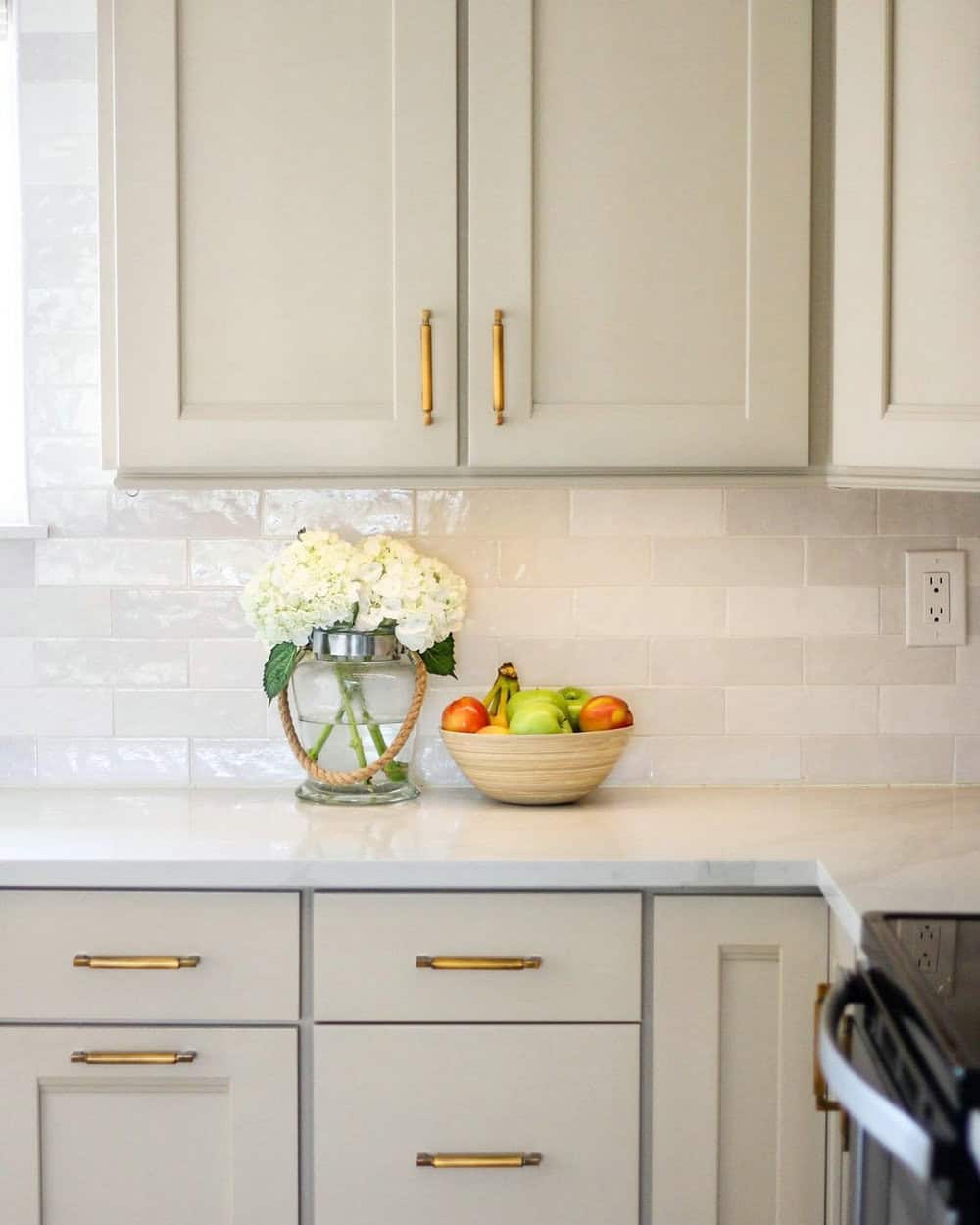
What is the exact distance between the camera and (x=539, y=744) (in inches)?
83.7

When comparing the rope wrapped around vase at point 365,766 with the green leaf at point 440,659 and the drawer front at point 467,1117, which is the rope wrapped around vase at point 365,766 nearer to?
the green leaf at point 440,659

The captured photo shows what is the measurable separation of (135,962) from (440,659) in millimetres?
663

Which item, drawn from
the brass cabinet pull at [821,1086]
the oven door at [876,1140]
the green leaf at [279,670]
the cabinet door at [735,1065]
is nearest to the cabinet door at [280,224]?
the green leaf at [279,670]

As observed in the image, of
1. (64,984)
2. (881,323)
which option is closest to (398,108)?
(881,323)

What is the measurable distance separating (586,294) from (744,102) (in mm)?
332

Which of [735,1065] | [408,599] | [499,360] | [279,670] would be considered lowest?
[735,1065]

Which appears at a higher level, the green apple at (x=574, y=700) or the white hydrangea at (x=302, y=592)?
the white hydrangea at (x=302, y=592)

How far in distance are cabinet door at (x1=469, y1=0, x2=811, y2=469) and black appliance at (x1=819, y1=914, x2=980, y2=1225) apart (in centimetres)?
78

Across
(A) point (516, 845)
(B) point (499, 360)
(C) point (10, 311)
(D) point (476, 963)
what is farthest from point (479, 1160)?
(C) point (10, 311)

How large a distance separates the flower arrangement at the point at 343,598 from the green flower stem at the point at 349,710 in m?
0.07

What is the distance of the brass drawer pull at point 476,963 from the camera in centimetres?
183

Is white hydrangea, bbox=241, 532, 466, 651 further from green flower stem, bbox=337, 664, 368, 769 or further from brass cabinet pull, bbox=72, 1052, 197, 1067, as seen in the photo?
brass cabinet pull, bbox=72, 1052, 197, 1067

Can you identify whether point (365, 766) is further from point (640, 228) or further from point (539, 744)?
point (640, 228)

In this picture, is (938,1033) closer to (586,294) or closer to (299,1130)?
(299,1130)
